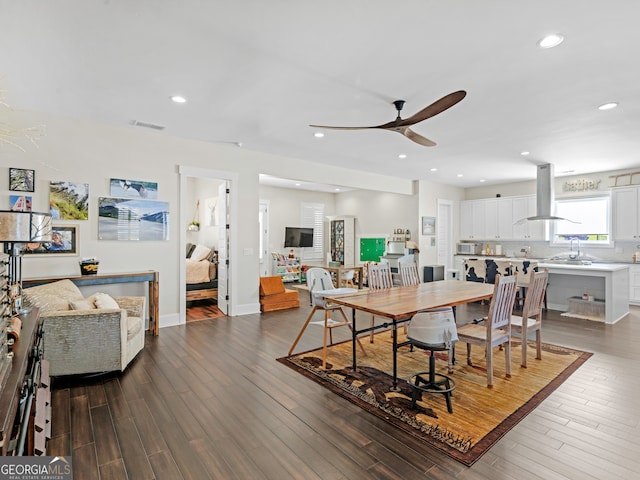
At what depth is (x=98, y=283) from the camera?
13.7 feet

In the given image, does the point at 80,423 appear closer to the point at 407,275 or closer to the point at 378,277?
the point at 378,277

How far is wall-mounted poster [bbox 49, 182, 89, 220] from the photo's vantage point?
4.15 meters

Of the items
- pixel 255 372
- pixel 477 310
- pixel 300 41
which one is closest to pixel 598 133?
pixel 477 310

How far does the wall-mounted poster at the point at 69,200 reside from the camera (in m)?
4.15

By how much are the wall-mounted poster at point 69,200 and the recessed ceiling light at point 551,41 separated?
506 centimetres

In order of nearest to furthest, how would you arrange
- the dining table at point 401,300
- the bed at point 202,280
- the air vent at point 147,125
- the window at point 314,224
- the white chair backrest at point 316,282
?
the dining table at point 401,300 < the white chair backrest at point 316,282 < the air vent at point 147,125 < the bed at point 202,280 < the window at point 314,224

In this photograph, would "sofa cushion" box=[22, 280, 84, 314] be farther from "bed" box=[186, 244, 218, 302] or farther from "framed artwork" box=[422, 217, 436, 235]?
"framed artwork" box=[422, 217, 436, 235]

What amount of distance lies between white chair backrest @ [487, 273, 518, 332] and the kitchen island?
10.4 ft

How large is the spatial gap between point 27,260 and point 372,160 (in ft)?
17.9

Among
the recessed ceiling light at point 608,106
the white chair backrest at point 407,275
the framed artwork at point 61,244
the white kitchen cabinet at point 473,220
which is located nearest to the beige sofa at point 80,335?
the framed artwork at point 61,244

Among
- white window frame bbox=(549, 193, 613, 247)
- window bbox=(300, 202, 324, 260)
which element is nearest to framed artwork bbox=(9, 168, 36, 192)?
window bbox=(300, 202, 324, 260)

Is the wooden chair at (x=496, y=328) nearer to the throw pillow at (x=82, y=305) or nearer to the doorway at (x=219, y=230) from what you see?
the throw pillow at (x=82, y=305)

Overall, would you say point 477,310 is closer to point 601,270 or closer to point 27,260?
point 601,270

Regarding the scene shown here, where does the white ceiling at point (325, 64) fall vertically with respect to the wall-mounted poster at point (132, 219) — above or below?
above
